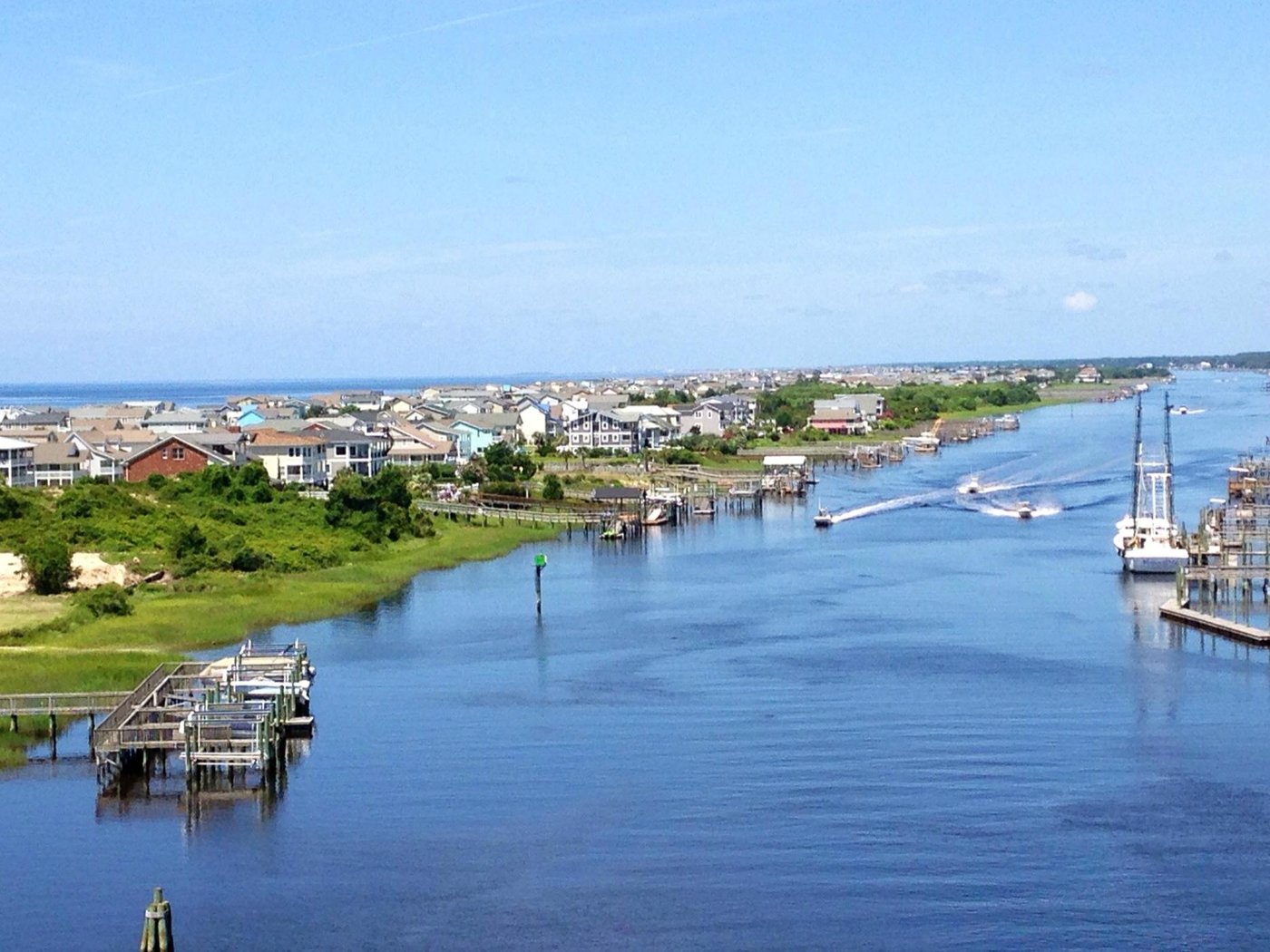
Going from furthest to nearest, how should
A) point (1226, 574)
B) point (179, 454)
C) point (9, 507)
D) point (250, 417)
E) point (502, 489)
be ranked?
point (250, 417) < point (502, 489) < point (179, 454) < point (9, 507) < point (1226, 574)

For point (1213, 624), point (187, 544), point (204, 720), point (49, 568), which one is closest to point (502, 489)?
point (187, 544)

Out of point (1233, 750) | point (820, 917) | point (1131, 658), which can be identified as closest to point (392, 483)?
point (1131, 658)

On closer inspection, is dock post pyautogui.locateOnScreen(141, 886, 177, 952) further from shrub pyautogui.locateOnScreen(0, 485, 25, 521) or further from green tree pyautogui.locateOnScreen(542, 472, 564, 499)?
green tree pyautogui.locateOnScreen(542, 472, 564, 499)

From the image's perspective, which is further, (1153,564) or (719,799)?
(1153,564)

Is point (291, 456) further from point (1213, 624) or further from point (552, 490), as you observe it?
point (1213, 624)

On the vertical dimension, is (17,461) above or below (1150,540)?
above

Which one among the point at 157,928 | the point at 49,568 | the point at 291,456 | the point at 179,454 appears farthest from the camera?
the point at 291,456

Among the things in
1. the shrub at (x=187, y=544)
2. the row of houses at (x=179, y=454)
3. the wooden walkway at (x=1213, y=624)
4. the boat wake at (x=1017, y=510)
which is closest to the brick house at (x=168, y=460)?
the row of houses at (x=179, y=454)
